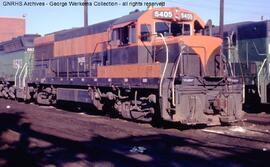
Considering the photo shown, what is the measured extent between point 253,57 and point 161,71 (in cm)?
725

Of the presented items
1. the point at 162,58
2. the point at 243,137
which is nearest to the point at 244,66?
the point at 162,58

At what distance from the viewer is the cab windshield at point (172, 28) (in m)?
12.8

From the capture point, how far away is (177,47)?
11.9 m

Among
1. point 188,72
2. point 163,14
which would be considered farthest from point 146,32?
point 188,72

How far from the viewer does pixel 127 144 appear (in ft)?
31.0

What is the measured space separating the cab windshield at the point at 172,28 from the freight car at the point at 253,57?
3.20 metres

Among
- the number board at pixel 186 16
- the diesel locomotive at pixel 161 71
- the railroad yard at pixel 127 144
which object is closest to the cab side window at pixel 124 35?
the diesel locomotive at pixel 161 71

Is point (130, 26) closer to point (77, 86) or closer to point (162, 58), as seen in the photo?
point (162, 58)

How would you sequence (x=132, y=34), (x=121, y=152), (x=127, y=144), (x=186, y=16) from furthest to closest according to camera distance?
(x=186, y=16) → (x=132, y=34) → (x=127, y=144) → (x=121, y=152)

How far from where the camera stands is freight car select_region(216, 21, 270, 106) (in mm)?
16297

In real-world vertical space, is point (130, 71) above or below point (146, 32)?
below

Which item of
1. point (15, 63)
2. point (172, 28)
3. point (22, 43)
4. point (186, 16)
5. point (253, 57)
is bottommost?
point (15, 63)

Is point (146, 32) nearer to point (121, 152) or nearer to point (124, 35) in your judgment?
point (124, 35)

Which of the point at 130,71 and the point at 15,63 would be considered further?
the point at 15,63
